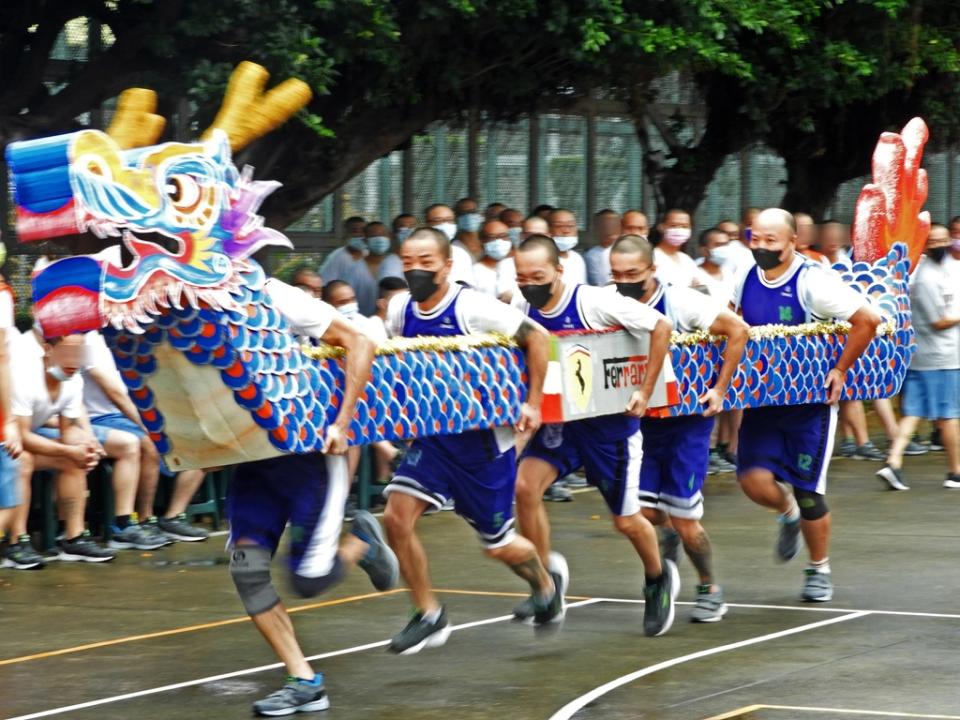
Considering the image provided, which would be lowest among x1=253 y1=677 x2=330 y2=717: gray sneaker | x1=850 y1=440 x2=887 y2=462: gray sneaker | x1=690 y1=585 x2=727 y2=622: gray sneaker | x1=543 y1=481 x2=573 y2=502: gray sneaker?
x1=850 y1=440 x2=887 y2=462: gray sneaker

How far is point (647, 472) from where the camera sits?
30.2 ft

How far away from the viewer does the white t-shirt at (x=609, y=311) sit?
8.71m

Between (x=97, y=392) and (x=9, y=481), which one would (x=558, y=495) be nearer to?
(x=97, y=392)

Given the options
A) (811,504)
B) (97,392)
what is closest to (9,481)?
(97,392)

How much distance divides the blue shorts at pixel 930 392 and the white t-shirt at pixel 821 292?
5759 mm

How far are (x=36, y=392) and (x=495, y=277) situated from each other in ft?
12.8

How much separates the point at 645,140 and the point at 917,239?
8780mm

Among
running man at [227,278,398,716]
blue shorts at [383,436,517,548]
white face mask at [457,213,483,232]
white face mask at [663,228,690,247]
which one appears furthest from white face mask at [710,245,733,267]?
running man at [227,278,398,716]

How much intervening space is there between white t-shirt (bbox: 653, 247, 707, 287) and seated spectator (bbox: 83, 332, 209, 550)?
167 inches

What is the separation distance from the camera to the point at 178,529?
12.2 meters

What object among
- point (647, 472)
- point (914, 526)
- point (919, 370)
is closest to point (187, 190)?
point (647, 472)

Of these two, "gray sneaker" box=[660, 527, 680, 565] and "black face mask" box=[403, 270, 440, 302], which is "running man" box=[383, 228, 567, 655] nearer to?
"black face mask" box=[403, 270, 440, 302]

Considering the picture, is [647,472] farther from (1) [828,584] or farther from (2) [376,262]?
(2) [376,262]

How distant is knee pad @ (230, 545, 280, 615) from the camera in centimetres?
728
